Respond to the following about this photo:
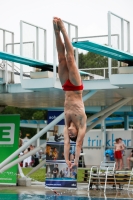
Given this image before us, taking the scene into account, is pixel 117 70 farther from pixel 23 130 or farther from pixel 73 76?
pixel 23 130

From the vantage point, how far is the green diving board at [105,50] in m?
17.7

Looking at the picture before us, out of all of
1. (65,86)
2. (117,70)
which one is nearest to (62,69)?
(65,86)

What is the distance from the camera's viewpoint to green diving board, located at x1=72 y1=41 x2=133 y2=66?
17686 mm

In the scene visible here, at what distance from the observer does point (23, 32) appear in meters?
22.8

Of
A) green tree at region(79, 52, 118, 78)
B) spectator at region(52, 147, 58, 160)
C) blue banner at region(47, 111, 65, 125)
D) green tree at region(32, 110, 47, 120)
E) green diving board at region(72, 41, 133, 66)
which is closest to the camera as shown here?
green diving board at region(72, 41, 133, 66)

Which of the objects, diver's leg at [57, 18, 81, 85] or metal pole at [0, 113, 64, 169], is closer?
diver's leg at [57, 18, 81, 85]

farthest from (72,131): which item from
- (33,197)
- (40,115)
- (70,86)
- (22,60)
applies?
(40,115)

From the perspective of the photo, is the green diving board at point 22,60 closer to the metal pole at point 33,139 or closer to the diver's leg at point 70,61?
the metal pole at point 33,139

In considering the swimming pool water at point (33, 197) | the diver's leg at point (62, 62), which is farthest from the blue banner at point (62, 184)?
the diver's leg at point (62, 62)

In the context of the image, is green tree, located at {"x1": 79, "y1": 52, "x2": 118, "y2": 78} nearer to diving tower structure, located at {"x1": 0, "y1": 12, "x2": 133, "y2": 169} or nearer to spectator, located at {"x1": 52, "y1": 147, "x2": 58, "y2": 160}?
diving tower structure, located at {"x1": 0, "y1": 12, "x2": 133, "y2": 169}

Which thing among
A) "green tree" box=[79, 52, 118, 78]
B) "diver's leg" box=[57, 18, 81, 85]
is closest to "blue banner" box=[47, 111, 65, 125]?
"green tree" box=[79, 52, 118, 78]

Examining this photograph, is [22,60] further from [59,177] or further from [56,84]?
[59,177]

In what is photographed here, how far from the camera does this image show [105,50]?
61.7 ft

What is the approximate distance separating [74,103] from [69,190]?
1465 centimetres
